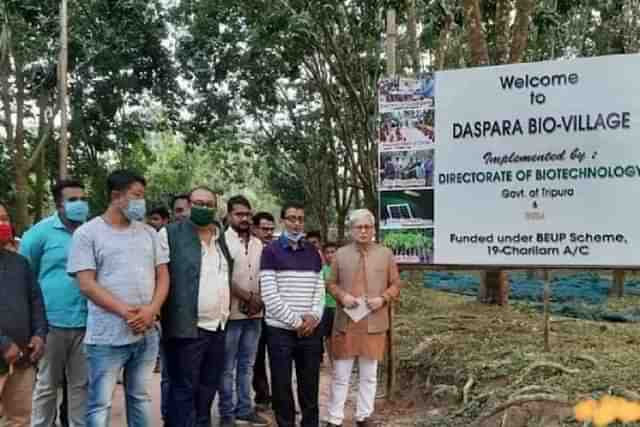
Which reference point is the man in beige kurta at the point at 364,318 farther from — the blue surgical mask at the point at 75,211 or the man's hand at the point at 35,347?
the man's hand at the point at 35,347

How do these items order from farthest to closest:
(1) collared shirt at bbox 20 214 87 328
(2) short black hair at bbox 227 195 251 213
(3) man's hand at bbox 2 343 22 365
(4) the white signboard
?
1. (2) short black hair at bbox 227 195 251 213
2. (4) the white signboard
3. (1) collared shirt at bbox 20 214 87 328
4. (3) man's hand at bbox 2 343 22 365

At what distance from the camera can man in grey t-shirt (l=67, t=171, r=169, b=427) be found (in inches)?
161

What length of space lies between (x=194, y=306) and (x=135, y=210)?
0.80 m

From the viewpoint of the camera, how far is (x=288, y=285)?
16.9 ft

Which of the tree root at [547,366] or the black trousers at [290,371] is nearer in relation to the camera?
the black trousers at [290,371]

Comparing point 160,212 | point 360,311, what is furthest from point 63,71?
point 360,311

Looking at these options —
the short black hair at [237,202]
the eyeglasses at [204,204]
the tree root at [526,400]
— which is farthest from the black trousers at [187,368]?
the tree root at [526,400]

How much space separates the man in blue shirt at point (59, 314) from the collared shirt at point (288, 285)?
1.23 meters

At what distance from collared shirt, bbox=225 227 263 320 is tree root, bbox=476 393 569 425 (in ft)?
6.01

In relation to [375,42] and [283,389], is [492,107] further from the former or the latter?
[375,42]

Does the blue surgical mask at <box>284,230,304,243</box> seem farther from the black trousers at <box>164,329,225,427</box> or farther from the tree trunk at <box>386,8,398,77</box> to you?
the tree trunk at <box>386,8,398,77</box>

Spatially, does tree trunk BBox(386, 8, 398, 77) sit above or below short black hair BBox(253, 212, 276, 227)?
above

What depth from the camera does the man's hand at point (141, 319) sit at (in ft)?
13.4

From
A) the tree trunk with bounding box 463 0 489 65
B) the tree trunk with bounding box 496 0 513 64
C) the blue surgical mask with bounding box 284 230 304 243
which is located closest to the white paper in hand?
the blue surgical mask with bounding box 284 230 304 243
